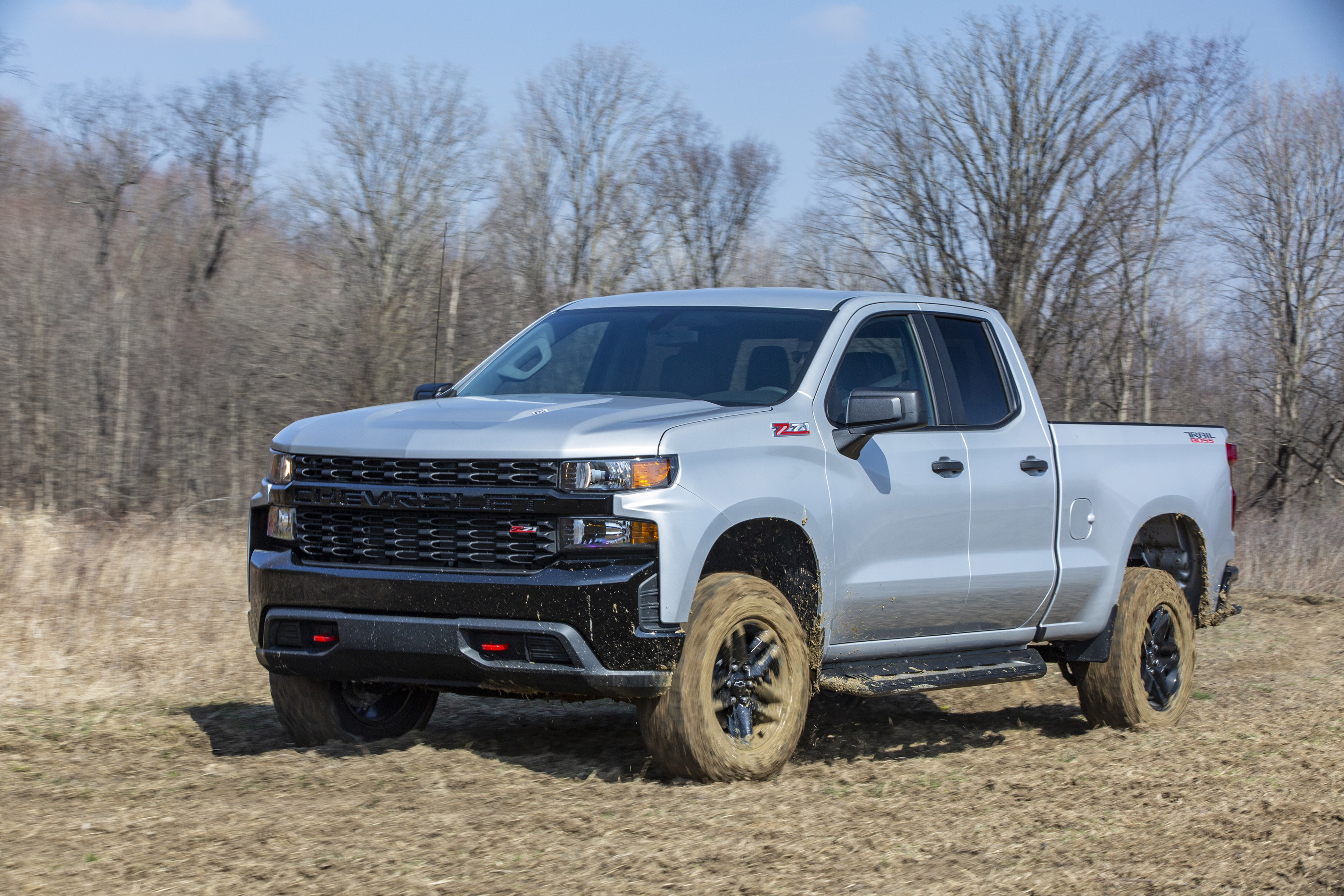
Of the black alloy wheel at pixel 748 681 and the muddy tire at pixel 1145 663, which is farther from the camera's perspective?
the muddy tire at pixel 1145 663

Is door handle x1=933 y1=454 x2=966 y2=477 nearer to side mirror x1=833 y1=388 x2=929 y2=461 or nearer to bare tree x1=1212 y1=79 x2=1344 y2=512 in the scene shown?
side mirror x1=833 y1=388 x2=929 y2=461

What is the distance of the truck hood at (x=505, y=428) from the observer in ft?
15.8

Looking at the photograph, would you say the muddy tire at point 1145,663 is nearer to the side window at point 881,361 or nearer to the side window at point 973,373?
the side window at point 973,373

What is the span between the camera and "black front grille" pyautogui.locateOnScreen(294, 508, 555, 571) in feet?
15.9

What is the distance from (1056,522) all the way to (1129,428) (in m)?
0.91

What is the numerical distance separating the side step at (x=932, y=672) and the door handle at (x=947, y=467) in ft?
2.81

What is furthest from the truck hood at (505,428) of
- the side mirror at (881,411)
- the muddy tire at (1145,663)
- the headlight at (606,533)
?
the muddy tire at (1145,663)

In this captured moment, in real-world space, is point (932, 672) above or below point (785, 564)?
below

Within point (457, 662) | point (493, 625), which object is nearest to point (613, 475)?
point (493, 625)

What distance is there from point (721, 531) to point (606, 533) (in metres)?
0.49

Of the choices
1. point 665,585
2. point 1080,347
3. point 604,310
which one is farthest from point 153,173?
point 665,585

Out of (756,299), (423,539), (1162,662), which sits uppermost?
(756,299)

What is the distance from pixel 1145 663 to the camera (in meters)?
7.31

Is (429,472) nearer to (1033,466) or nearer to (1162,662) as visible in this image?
(1033,466)
